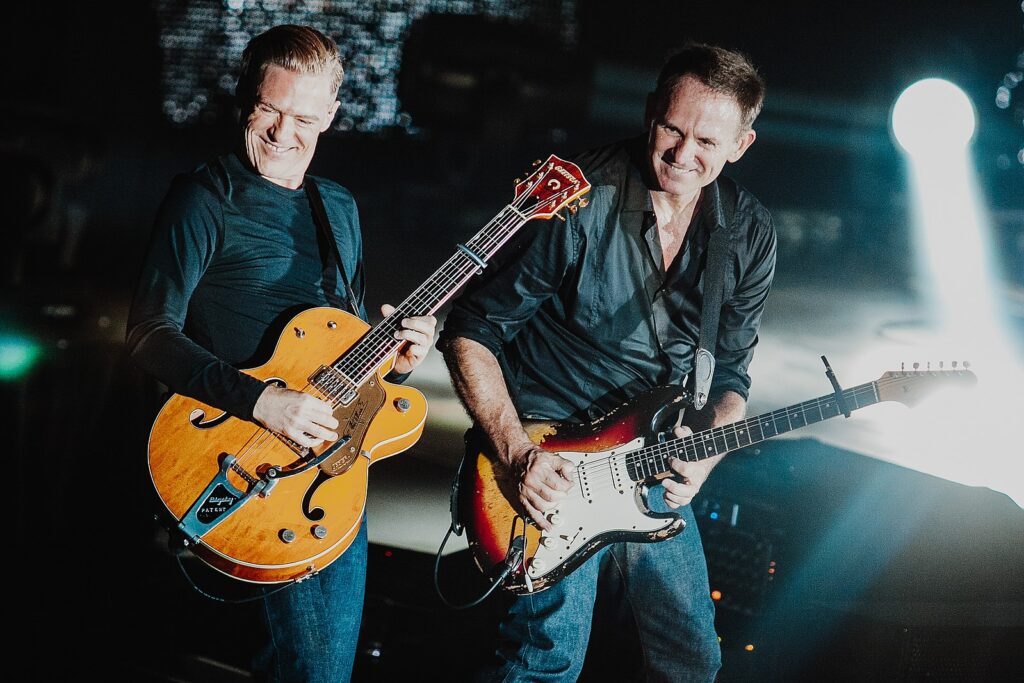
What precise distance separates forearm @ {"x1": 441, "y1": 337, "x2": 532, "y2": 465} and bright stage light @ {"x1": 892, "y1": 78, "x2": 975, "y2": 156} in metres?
2.33

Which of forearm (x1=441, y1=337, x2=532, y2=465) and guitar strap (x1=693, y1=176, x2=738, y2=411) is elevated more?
guitar strap (x1=693, y1=176, x2=738, y2=411)

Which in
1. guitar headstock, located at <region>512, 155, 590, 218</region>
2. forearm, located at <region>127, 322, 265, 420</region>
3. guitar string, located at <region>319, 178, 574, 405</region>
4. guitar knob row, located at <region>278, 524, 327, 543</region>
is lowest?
guitar knob row, located at <region>278, 524, 327, 543</region>

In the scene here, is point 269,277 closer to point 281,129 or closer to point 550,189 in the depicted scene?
point 281,129

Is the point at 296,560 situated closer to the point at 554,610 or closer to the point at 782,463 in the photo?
the point at 554,610

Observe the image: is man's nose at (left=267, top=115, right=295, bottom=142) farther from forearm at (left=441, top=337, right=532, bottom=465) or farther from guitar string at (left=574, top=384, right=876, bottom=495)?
guitar string at (left=574, top=384, right=876, bottom=495)

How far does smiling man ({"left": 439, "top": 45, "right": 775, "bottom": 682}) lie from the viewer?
268 centimetres

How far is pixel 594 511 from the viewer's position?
265 cm

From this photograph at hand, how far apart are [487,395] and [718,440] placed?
2.37 ft

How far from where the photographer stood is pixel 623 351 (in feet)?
9.32

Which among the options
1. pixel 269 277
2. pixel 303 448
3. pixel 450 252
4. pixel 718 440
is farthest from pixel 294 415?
pixel 450 252

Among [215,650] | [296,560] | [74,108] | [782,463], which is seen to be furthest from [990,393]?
[74,108]

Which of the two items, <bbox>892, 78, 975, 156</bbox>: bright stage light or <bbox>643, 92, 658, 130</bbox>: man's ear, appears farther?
<bbox>892, 78, 975, 156</bbox>: bright stage light

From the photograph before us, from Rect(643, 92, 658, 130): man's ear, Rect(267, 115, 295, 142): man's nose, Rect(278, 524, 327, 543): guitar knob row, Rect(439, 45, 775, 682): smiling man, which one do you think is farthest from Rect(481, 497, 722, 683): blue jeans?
Rect(267, 115, 295, 142): man's nose

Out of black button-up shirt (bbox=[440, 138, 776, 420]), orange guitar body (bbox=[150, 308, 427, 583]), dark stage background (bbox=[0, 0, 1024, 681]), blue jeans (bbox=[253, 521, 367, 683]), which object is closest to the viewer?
orange guitar body (bbox=[150, 308, 427, 583])
